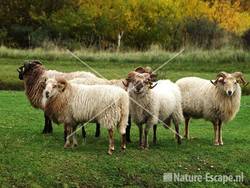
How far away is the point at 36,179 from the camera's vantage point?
39.2ft

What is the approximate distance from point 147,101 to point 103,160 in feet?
6.14

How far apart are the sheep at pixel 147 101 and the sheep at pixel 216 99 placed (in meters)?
0.71

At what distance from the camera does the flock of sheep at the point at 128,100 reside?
44.2 feet

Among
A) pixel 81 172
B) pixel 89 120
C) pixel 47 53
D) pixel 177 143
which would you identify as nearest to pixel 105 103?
pixel 89 120

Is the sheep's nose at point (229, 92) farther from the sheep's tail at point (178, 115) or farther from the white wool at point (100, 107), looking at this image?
the white wool at point (100, 107)

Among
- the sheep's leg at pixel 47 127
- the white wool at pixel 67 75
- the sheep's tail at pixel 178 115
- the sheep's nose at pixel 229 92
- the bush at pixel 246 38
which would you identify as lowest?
the sheep's leg at pixel 47 127

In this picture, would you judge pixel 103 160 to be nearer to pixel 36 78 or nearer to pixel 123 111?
pixel 123 111

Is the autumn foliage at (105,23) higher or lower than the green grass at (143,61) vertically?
higher

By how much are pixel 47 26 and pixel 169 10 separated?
8464 mm

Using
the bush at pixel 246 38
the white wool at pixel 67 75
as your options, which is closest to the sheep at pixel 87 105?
the white wool at pixel 67 75

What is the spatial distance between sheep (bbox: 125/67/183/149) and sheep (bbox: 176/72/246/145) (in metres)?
0.71

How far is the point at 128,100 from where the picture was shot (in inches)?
532

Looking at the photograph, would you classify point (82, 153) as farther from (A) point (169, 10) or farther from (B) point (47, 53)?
(A) point (169, 10)

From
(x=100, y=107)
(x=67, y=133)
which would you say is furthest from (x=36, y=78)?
(x=100, y=107)
